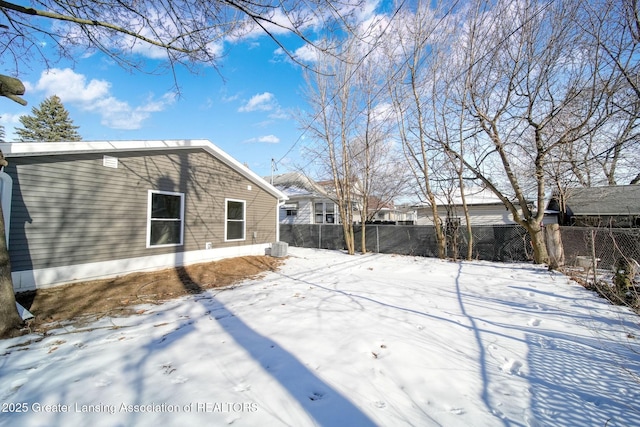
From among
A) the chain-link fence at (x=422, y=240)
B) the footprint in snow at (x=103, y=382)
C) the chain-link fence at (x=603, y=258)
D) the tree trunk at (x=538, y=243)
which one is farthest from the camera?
the chain-link fence at (x=422, y=240)

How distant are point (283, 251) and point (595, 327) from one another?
851 centimetres

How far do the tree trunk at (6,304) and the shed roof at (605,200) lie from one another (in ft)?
63.5

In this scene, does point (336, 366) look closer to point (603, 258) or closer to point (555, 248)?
point (555, 248)

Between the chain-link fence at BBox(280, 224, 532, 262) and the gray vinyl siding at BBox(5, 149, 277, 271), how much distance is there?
5.85m

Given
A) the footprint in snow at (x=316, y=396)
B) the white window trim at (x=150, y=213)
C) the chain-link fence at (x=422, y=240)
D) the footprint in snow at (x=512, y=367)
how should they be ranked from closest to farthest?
the footprint in snow at (x=316, y=396)
the footprint in snow at (x=512, y=367)
the white window trim at (x=150, y=213)
the chain-link fence at (x=422, y=240)

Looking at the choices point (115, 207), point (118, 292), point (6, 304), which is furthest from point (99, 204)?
point (6, 304)

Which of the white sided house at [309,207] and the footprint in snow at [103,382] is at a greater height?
the white sided house at [309,207]

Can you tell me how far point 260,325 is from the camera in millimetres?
3402

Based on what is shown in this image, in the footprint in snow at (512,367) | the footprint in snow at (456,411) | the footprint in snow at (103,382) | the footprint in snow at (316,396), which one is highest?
the footprint in snow at (103,382)

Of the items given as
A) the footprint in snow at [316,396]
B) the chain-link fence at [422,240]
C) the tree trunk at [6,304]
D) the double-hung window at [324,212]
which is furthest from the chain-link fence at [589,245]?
the tree trunk at [6,304]

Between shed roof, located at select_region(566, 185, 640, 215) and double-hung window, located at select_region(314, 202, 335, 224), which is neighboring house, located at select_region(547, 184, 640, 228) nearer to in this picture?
shed roof, located at select_region(566, 185, 640, 215)

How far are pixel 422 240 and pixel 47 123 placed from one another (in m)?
43.0

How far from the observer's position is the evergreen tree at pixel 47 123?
95.9ft

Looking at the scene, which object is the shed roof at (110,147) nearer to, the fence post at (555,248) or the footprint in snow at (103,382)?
the footprint in snow at (103,382)
